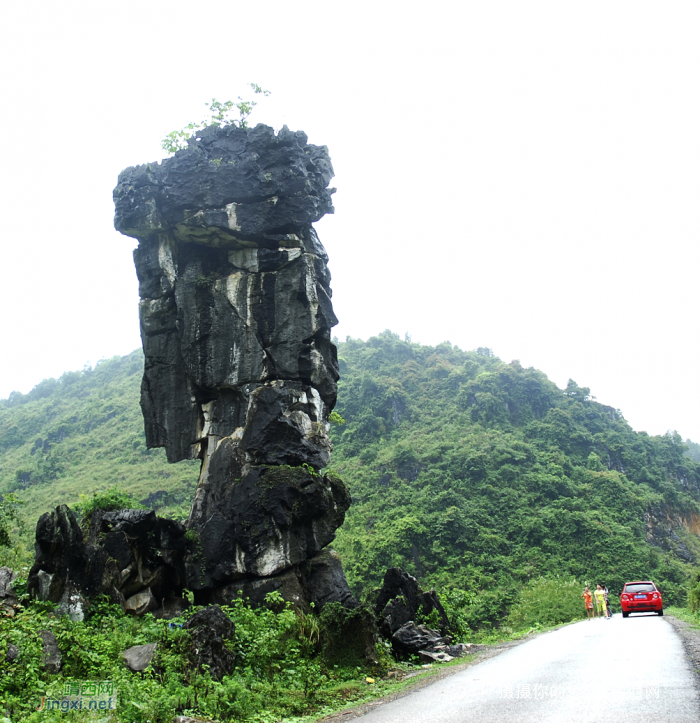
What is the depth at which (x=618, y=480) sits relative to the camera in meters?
40.9

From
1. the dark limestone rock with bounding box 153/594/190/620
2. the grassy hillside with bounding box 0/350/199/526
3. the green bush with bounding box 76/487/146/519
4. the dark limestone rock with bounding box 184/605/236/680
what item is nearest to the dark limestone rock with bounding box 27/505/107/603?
the dark limestone rock with bounding box 153/594/190/620

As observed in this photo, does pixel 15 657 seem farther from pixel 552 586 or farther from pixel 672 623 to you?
pixel 552 586

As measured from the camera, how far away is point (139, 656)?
28.9ft

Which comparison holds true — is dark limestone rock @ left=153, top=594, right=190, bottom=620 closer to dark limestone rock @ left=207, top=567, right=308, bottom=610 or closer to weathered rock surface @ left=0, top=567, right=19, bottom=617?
dark limestone rock @ left=207, top=567, right=308, bottom=610

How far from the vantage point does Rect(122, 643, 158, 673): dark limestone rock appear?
854cm

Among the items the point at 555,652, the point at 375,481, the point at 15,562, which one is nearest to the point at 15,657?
the point at 555,652

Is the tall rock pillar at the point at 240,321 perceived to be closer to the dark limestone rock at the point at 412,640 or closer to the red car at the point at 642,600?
the dark limestone rock at the point at 412,640

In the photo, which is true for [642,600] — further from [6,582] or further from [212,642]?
[6,582]

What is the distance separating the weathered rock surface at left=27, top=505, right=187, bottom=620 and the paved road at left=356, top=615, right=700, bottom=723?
728 cm

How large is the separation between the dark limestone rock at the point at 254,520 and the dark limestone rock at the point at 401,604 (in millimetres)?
2128

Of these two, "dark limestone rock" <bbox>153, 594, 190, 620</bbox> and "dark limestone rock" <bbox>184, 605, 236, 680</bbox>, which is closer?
"dark limestone rock" <bbox>184, 605, 236, 680</bbox>

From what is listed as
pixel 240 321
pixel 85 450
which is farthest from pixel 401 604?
pixel 85 450

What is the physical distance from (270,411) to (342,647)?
21.9 feet

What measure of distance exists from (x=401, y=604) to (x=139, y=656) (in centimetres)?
710
